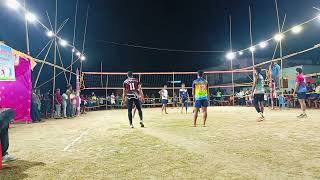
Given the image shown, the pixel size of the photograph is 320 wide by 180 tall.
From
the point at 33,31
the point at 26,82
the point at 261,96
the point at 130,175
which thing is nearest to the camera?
the point at 130,175

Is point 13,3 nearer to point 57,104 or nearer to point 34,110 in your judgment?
point 34,110

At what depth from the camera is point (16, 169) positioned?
4.64 meters

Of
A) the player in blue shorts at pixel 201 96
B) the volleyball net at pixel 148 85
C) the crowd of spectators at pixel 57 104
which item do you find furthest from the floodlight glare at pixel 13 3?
the volleyball net at pixel 148 85

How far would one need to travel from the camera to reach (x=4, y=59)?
998 centimetres

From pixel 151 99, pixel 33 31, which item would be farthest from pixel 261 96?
pixel 33 31

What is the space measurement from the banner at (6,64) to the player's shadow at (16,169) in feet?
17.6

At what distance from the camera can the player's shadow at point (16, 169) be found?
13.9ft

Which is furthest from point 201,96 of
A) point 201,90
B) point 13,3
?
point 13,3

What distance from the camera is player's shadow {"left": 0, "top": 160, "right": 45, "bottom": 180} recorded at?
423cm

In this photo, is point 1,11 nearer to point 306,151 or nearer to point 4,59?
point 4,59

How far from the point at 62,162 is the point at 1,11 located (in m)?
22.8

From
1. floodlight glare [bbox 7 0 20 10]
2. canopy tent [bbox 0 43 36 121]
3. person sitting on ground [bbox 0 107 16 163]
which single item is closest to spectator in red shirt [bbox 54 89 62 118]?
canopy tent [bbox 0 43 36 121]

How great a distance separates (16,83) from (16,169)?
8.80 meters

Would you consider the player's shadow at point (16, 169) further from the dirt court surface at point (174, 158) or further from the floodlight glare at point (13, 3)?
the floodlight glare at point (13, 3)
